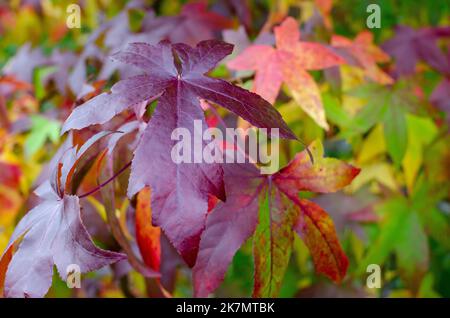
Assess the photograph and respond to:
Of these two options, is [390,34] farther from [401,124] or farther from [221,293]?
[221,293]

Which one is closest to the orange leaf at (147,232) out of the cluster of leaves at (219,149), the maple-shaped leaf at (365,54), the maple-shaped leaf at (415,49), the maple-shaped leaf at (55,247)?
the cluster of leaves at (219,149)

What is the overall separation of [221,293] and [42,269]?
1.94 feet

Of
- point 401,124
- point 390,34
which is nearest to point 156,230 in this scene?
point 401,124

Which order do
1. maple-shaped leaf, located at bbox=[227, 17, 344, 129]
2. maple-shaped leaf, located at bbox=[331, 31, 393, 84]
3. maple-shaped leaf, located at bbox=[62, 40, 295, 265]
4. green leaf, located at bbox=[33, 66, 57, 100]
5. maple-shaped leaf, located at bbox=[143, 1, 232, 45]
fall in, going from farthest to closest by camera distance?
1. green leaf, located at bbox=[33, 66, 57, 100]
2. maple-shaped leaf, located at bbox=[143, 1, 232, 45]
3. maple-shaped leaf, located at bbox=[331, 31, 393, 84]
4. maple-shaped leaf, located at bbox=[227, 17, 344, 129]
5. maple-shaped leaf, located at bbox=[62, 40, 295, 265]

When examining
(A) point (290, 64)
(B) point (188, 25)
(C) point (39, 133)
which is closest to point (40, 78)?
(C) point (39, 133)

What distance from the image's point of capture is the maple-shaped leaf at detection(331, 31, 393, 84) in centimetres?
99

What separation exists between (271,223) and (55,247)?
0.25 meters

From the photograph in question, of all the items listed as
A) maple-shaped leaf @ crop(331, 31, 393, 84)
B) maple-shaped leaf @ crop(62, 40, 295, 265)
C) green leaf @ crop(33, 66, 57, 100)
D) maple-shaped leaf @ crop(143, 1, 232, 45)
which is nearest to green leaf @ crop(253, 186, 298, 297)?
maple-shaped leaf @ crop(62, 40, 295, 265)

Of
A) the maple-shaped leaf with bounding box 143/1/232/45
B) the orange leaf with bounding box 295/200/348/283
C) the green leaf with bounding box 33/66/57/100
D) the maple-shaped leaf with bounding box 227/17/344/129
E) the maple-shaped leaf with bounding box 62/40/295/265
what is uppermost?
the maple-shaped leaf with bounding box 143/1/232/45

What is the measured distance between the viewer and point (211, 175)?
534 mm

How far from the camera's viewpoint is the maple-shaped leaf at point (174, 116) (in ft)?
1.68

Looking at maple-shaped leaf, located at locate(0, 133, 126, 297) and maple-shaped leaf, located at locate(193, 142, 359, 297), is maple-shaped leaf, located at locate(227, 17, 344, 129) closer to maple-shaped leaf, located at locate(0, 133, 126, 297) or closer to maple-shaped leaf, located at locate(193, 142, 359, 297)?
maple-shaped leaf, located at locate(193, 142, 359, 297)

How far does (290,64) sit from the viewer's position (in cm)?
86

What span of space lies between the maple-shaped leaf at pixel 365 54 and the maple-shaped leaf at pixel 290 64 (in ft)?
0.34
